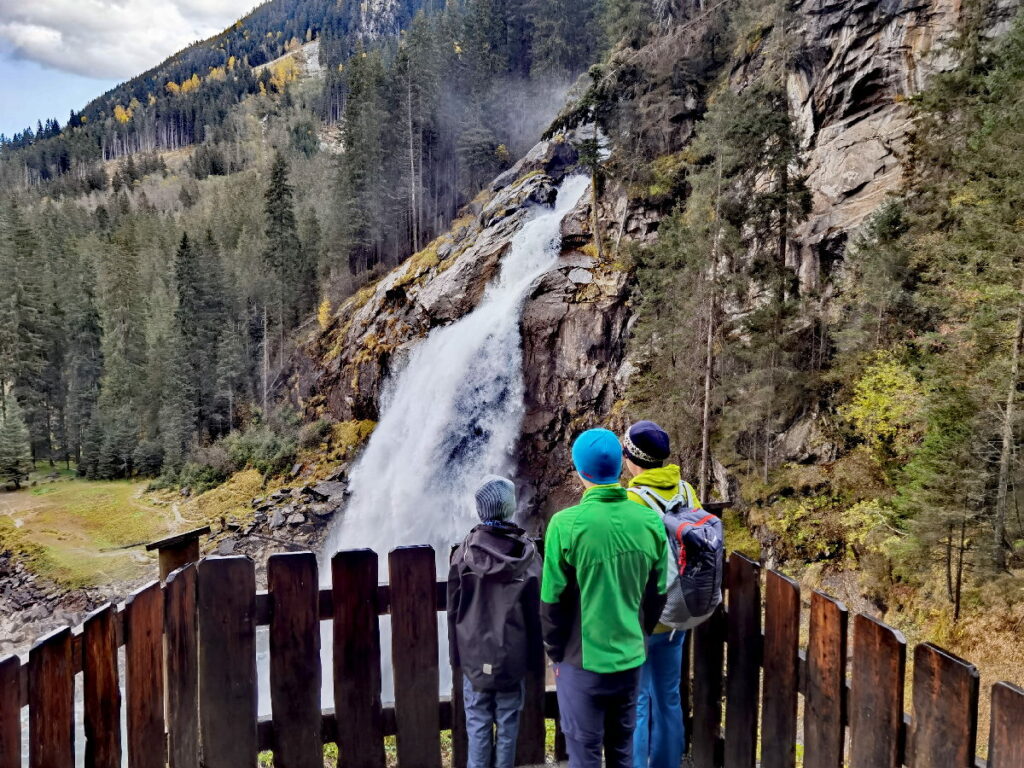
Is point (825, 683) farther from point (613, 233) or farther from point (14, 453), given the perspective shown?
point (14, 453)

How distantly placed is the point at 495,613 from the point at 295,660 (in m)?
1.20

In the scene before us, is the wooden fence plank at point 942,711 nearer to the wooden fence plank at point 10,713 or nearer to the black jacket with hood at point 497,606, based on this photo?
the black jacket with hood at point 497,606

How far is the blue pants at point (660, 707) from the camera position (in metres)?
3.35

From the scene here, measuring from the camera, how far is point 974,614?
1071cm

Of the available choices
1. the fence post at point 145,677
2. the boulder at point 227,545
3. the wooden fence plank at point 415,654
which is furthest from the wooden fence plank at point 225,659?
the boulder at point 227,545

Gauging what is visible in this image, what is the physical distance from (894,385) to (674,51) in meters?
21.9

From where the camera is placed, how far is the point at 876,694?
2699 mm

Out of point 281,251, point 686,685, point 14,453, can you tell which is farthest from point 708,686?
point 14,453

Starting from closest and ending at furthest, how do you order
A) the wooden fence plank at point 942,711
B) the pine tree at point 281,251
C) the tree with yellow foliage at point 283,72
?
the wooden fence plank at point 942,711
the pine tree at point 281,251
the tree with yellow foliage at point 283,72

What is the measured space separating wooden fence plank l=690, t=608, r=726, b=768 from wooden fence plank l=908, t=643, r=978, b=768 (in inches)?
44.0

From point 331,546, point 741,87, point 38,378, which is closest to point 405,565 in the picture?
point 331,546

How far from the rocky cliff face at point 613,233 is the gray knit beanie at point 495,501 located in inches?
628

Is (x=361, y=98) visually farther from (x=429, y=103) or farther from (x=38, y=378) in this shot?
(x=38, y=378)

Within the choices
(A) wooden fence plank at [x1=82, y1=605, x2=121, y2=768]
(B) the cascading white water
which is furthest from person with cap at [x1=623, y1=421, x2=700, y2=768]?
(B) the cascading white water
